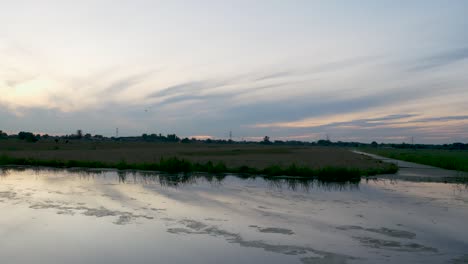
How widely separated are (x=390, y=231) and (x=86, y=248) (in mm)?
7532

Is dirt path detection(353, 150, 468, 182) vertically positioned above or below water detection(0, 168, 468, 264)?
above

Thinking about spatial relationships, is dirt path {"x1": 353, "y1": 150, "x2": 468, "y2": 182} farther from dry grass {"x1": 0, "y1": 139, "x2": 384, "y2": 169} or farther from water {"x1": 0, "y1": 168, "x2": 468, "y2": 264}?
water {"x1": 0, "y1": 168, "x2": 468, "y2": 264}

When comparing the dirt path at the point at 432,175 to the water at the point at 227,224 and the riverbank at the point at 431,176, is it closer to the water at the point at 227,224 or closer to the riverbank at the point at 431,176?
the riverbank at the point at 431,176

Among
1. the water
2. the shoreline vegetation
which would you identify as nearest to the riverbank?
the shoreline vegetation

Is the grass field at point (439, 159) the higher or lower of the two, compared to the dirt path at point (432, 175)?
higher

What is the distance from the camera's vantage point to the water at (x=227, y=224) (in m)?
7.97

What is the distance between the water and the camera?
314 inches

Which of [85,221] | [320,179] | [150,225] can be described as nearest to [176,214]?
[150,225]

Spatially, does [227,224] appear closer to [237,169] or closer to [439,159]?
[237,169]

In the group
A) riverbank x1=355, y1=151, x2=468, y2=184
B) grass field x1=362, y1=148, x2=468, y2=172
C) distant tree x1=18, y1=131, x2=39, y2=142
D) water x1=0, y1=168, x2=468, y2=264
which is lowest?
water x1=0, y1=168, x2=468, y2=264

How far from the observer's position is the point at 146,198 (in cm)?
1472

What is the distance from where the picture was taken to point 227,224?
10.7 metres

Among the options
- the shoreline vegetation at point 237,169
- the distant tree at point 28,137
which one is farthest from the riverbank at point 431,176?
the distant tree at point 28,137

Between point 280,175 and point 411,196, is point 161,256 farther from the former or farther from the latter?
point 280,175
